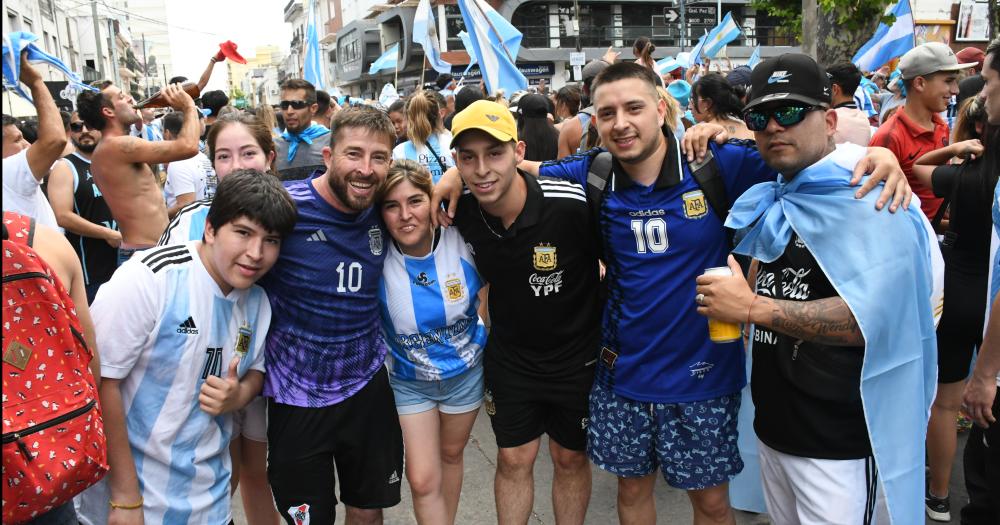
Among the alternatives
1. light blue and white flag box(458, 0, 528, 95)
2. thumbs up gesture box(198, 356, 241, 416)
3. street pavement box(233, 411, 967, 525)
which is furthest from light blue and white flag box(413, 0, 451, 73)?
thumbs up gesture box(198, 356, 241, 416)

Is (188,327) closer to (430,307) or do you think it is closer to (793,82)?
(430,307)

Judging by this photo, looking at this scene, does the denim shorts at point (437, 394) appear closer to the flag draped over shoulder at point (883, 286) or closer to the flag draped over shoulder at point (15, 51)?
the flag draped over shoulder at point (883, 286)

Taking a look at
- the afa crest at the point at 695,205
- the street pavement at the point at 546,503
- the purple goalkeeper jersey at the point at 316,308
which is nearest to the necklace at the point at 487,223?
the purple goalkeeper jersey at the point at 316,308

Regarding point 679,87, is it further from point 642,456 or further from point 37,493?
point 37,493

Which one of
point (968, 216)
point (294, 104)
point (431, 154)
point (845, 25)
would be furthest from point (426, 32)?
point (968, 216)

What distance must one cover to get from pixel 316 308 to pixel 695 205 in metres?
1.67

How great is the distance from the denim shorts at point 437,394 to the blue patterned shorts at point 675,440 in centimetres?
70

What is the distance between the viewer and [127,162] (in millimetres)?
4770

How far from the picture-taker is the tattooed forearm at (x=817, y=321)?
2.44m

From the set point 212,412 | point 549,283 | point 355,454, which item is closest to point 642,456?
point 549,283

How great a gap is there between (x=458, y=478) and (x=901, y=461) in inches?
80.7

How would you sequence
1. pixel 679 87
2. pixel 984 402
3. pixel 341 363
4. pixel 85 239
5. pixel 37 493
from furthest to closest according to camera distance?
pixel 679 87 < pixel 85 239 < pixel 341 363 < pixel 984 402 < pixel 37 493

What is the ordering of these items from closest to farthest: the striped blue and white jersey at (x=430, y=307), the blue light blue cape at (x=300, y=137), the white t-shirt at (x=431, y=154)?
the striped blue and white jersey at (x=430, y=307) < the blue light blue cape at (x=300, y=137) < the white t-shirt at (x=431, y=154)

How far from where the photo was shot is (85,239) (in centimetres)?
540
